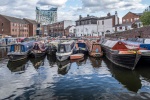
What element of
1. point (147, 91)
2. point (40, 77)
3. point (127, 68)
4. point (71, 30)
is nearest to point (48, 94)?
point (40, 77)

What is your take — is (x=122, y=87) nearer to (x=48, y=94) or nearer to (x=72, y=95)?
(x=72, y=95)

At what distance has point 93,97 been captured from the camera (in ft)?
40.8

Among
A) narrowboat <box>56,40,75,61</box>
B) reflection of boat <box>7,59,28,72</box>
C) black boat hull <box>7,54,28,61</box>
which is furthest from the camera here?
black boat hull <box>7,54,28,61</box>

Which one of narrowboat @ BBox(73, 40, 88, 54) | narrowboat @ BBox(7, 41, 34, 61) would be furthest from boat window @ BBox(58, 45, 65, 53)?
narrowboat @ BBox(7, 41, 34, 61)

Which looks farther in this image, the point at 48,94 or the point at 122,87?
the point at 122,87

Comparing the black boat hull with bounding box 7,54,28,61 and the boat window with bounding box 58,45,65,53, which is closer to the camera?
the black boat hull with bounding box 7,54,28,61

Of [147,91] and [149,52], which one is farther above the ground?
[149,52]

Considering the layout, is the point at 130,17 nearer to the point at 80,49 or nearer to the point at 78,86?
the point at 80,49

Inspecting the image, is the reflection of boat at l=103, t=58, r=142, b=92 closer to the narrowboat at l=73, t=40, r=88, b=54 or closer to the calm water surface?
the calm water surface

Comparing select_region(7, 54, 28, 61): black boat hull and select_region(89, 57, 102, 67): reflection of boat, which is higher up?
select_region(7, 54, 28, 61): black boat hull

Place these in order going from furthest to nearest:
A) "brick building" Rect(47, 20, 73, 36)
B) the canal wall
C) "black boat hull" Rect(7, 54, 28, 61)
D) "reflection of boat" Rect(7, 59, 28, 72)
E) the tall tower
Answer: the tall tower
"brick building" Rect(47, 20, 73, 36)
the canal wall
"black boat hull" Rect(7, 54, 28, 61)
"reflection of boat" Rect(7, 59, 28, 72)

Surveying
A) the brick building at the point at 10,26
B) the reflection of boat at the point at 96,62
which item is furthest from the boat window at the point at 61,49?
the brick building at the point at 10,26

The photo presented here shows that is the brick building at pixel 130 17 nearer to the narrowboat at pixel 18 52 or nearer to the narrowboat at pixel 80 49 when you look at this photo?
the narrowboat at pixel 80 49

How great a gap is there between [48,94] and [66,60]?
14437 millimetres
